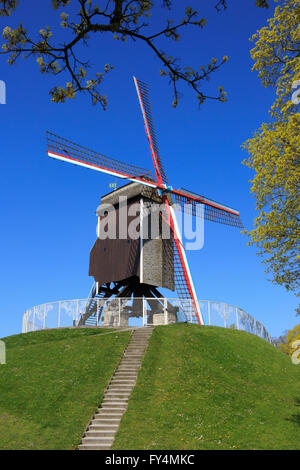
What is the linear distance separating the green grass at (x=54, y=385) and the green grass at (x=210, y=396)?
168 centimetres

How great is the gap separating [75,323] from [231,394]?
521 inches

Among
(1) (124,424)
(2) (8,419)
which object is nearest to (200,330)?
(1) (124,424)

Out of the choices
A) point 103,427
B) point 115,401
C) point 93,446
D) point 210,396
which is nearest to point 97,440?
point 93,446

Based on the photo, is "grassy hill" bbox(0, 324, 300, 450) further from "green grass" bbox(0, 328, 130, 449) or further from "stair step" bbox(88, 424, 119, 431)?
"stair step" bbox(88, 424, 119, 431)

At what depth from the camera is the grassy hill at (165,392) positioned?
13383mm

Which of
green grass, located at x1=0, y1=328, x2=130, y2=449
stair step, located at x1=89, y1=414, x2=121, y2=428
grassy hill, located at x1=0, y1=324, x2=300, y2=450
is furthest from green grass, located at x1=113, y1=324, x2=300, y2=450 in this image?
green grass, located at x1=0, y1=328, x2=130, y2=449

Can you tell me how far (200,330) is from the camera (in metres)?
23.4

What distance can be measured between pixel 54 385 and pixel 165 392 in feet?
15.0

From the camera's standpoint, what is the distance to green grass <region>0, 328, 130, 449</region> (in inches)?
539

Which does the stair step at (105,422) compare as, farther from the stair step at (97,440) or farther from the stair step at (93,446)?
the stair step at (93,446)

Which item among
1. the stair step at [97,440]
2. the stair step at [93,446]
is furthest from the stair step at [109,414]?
the stair step at [93,446]

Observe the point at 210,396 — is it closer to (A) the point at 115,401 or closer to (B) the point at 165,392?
(B) the point at 165,392

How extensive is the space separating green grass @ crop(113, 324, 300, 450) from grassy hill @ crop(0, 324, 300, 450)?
1.4 inches

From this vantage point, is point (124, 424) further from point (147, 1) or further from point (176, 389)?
point (147, 1)
